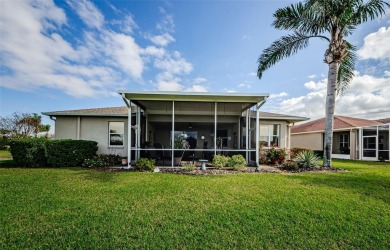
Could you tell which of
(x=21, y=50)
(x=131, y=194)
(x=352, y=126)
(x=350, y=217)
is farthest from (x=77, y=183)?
(x=352, y=126)

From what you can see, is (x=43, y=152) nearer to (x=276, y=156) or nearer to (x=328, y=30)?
(x=276, y=156)

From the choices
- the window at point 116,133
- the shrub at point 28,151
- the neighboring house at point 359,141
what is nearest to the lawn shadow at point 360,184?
the window at point 116,133

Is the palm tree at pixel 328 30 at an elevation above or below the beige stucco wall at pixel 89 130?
above

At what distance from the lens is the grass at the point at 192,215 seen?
3166mm

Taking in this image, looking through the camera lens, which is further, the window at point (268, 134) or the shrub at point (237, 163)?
the window at point (268, 134)

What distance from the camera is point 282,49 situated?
10.9 metres

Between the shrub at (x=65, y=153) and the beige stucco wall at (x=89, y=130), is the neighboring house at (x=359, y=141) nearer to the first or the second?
the beige stucco wall at (x=89, y=130)

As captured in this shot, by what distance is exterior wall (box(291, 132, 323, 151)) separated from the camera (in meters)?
20.9

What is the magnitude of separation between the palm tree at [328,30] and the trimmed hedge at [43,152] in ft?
37.6

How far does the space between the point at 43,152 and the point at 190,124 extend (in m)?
9.22

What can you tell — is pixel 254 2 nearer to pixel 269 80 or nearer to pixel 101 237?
pixel 269 80

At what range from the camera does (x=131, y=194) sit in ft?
17.2

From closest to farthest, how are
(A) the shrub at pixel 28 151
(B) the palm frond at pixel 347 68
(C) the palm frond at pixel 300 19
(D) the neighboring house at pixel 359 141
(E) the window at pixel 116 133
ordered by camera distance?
(A) the shrub at pixel 28 151
(C) the palm frond at pixel 300 19
(B) the palm frond at pixel 347 68
(E) the window at pixel 116 133
(D) the neighboring house at pixel 359 141

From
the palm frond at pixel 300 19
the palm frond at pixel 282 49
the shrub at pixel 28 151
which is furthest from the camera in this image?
the palm frond at pixel 282 49
